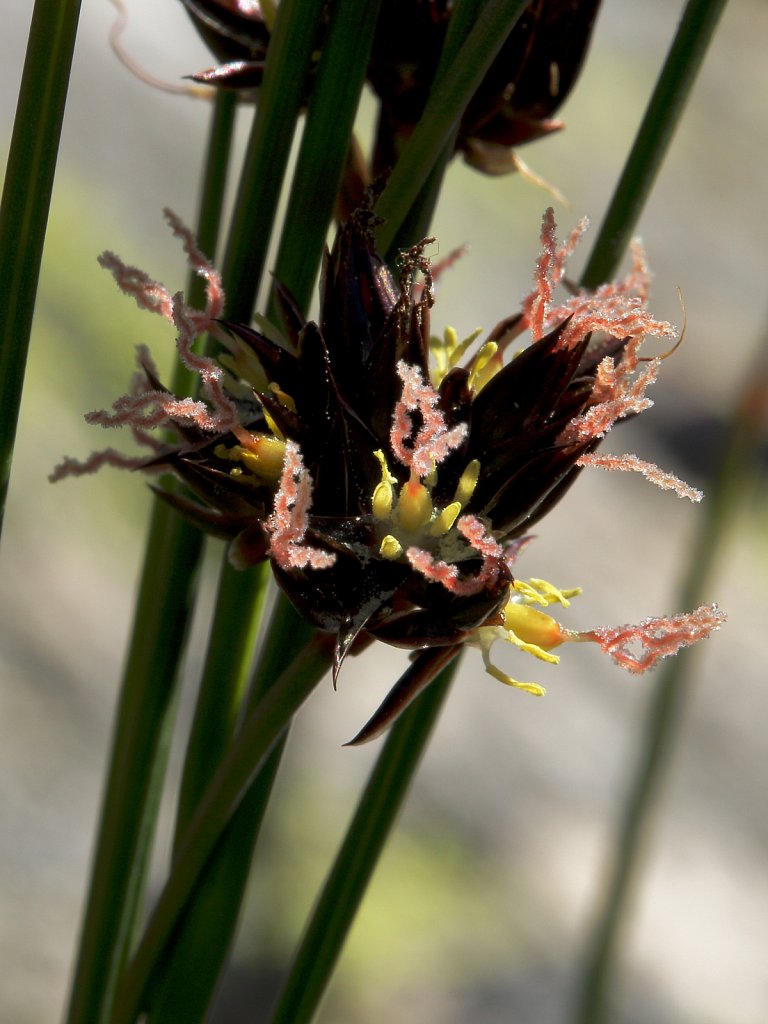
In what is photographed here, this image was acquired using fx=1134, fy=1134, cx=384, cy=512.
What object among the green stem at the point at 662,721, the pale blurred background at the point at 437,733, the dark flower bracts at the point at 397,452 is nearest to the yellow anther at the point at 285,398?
the dark flower bracts at the point at 397,452

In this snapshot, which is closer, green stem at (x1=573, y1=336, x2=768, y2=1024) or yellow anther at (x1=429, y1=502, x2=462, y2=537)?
yellow anther at (x1=429, y1=502, x2=462, y2=537)

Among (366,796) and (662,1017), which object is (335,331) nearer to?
(366,796)

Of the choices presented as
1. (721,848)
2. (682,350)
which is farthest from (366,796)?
(682,350)

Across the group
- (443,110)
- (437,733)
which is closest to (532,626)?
(443,110)

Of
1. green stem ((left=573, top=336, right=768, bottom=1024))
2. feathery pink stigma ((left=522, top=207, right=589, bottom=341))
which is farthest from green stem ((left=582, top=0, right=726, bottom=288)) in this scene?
green stem ((left=573, top=336, right=768, bottom=1024))

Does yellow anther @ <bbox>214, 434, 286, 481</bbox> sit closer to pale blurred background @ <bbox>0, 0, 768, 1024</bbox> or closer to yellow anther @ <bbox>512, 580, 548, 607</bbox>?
yellow anther @ <bbox>512, 580, 548, 607</bbox>

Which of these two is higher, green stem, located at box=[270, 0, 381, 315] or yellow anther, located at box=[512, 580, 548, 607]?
green stem, located at box=[270, 0, 381, 315]

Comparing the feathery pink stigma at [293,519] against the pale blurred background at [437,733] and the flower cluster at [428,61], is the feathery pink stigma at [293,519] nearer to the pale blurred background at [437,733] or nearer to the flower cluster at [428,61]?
the flower cluster at [428,61]
